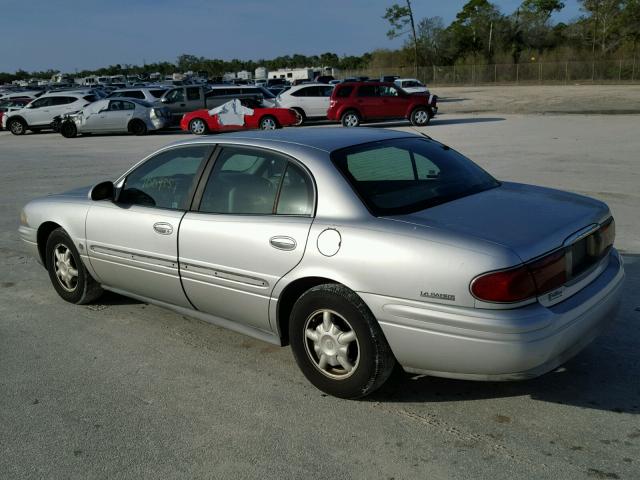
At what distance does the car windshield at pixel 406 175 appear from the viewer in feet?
12.5

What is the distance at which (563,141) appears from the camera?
1648cm

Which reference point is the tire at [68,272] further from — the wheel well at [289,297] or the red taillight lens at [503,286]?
the red taillight lens at [503,286]

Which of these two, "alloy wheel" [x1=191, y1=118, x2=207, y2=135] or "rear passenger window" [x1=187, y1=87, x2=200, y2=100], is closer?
"alloy wheel" [x1=191, y1=118, x2=207, y2=135]

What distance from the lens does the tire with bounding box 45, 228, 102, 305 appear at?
5359 millimetres

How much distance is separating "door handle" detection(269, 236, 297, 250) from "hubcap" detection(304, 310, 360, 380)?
1.34 feet

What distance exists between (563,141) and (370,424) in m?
14.7

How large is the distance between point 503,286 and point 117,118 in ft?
77.3

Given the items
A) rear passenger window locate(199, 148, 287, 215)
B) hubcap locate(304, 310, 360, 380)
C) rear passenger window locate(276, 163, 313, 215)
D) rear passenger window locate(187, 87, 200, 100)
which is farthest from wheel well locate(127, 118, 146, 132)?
hubcap locate(304, 310, 360, 380)

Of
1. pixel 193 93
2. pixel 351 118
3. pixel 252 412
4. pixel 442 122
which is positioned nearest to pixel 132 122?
pixel 193 93

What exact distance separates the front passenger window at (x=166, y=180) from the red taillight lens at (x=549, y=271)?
7.73 ft

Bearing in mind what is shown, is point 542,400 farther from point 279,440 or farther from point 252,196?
point 252,196

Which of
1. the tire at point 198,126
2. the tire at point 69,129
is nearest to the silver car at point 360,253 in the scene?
the tire at point 198,126

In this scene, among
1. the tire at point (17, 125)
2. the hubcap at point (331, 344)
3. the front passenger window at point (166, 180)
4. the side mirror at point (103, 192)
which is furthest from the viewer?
the tire at point (17, 125)

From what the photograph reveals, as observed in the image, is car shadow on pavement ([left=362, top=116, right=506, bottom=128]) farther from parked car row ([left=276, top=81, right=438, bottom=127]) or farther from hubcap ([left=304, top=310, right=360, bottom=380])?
hubcap ([left=304, top=310, right=360, bottom=380])
